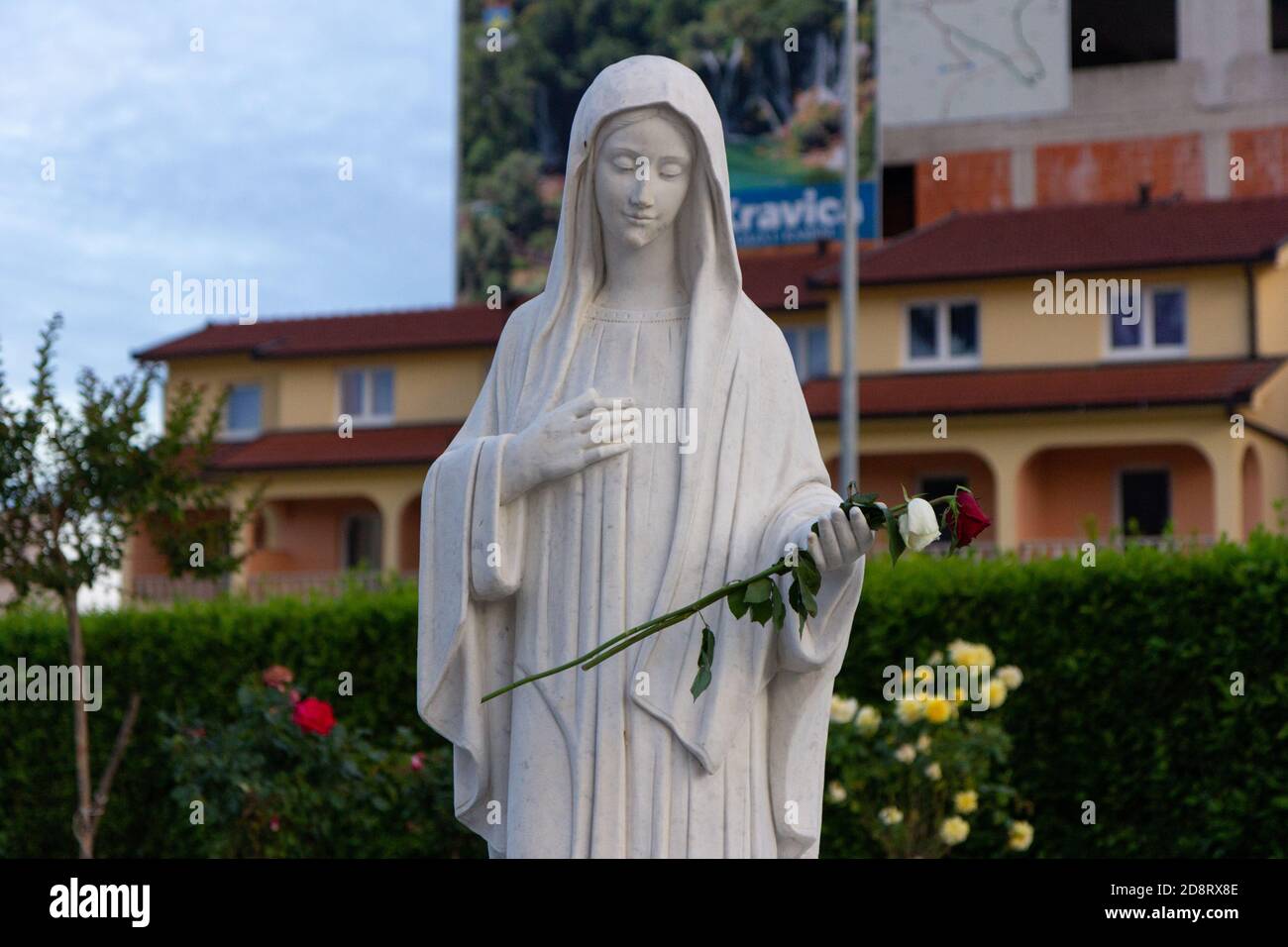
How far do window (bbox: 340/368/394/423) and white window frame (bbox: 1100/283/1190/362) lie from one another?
15.8 meters

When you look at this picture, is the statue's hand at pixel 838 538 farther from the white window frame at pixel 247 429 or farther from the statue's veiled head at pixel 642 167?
the white window frame at pixel 247 429

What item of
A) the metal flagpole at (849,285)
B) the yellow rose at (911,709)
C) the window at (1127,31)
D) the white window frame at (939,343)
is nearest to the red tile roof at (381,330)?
the white window frame at (939,343)

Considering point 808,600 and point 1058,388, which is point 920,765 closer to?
point 808,600

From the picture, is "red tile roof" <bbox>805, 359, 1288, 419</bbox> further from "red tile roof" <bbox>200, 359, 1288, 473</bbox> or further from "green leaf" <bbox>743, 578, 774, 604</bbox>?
"green leaf" <bbox>743, 578, 774, 604</bbox>

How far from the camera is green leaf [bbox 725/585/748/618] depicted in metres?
4.29

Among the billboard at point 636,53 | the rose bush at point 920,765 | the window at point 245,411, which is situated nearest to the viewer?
the rose bush at point 920,765

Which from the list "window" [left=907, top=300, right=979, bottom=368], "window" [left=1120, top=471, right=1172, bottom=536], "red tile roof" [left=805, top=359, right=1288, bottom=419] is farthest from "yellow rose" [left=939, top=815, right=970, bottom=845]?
"window" [left=1120, top=471, right=1172, bottom=536]

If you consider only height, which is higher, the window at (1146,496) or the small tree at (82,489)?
the window at (1146,496)

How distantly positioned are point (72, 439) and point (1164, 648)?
7.27m

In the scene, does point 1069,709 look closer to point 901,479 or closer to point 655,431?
point 655,431

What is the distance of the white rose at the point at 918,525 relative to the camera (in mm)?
4203

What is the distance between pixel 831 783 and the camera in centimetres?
1133

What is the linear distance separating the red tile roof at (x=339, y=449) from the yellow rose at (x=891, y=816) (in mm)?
27392

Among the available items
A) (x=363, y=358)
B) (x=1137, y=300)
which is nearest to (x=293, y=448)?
(x=363, y=358)
